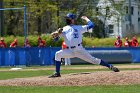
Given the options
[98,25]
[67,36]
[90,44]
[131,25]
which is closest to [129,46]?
[90,44]

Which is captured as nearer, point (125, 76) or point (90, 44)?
point (125, 76)

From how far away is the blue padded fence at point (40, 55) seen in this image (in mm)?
31172

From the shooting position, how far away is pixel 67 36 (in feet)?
48.5

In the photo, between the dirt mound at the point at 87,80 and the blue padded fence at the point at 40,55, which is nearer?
the dirt mound at the point at 87,80

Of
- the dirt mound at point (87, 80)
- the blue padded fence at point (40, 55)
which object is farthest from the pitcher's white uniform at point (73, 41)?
the blue padded fence at point (40, 55)

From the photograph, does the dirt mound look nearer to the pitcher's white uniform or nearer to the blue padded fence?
the pitcher's white uniform

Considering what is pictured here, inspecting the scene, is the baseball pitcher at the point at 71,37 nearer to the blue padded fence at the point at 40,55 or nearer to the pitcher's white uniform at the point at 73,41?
the pitcher's white uniform at the point at 73,41

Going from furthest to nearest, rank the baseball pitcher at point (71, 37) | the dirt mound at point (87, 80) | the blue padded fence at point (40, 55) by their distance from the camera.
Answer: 1. the blue padded fence at point (40, 55)
2. the baseball pitcher at point (71, 37)
3. the dirt mound at point (87, 80)

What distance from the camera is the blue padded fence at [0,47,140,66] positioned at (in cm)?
3117

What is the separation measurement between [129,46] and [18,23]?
29.2 meters

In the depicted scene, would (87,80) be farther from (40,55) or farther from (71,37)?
(40,55)

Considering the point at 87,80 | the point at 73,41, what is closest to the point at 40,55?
the point at 73,41

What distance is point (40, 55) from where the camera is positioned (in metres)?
31.7

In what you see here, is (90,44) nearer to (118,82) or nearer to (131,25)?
(118,82)
